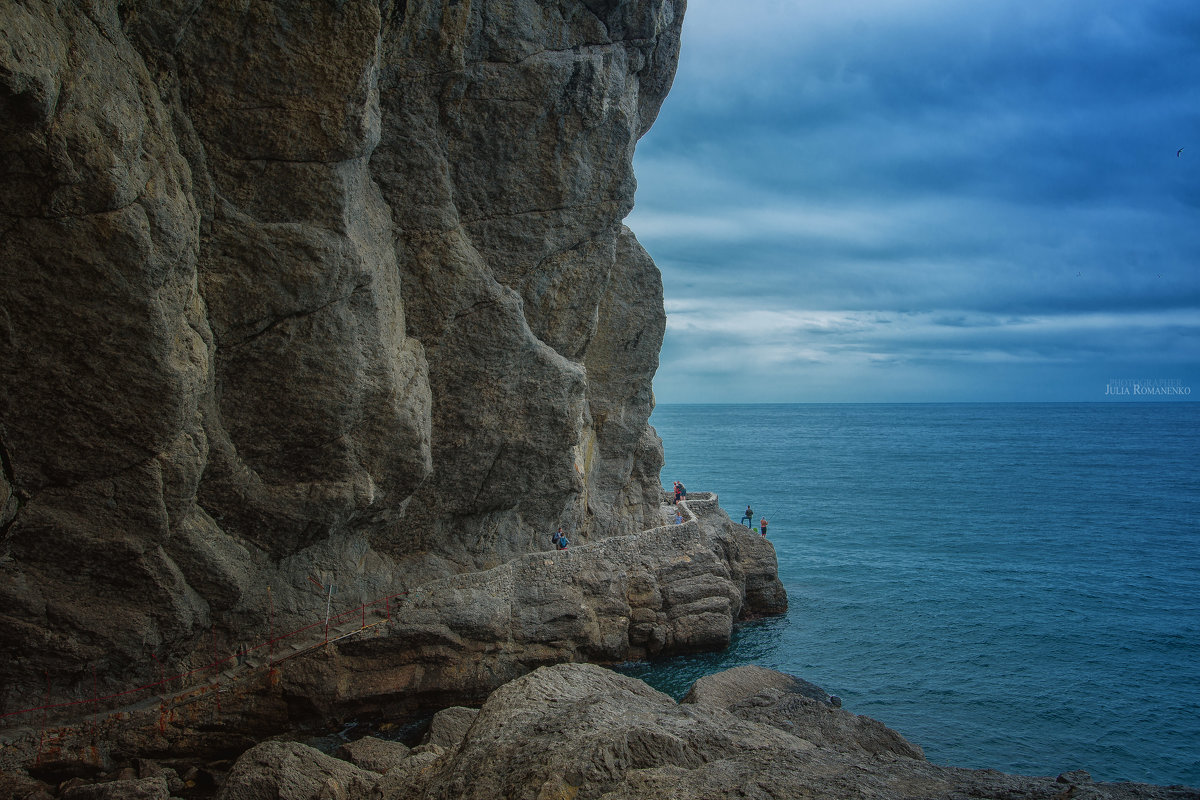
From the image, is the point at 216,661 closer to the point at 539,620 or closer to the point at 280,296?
the point at 539,620

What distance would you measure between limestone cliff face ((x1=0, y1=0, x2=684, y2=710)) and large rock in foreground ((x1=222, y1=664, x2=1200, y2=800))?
20.4ft

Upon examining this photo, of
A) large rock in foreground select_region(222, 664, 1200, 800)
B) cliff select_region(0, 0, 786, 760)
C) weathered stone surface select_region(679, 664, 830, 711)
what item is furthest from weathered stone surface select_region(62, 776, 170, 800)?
weathered stone surface select_region(679, 664, 830, 711)

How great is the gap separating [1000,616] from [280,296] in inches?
1338

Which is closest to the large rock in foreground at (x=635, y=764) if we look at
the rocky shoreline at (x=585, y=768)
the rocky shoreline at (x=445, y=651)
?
the rocky shoreline at (x=585, y=768)

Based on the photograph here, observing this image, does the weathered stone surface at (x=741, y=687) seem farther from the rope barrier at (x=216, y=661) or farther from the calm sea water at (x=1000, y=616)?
the rope barrier at (x=216, y=661)

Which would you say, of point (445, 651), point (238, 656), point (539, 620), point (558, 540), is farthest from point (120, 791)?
point (558, 540)

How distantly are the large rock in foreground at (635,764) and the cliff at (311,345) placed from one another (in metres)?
5.92

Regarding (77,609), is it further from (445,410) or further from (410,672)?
(445,410)

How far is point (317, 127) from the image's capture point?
1766cm

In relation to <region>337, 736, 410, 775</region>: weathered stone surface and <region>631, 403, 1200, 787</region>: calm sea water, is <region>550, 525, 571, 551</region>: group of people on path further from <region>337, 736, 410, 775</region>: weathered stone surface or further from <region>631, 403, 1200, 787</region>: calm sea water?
<region>337, 736, 410, 775</region>: weathered stone surface

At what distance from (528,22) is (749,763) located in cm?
2005

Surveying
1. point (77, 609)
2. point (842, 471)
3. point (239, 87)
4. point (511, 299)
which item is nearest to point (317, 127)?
point (239, 87)

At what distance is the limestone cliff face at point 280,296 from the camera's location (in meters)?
15.1

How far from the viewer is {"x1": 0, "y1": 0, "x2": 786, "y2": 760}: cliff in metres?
15.4
